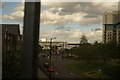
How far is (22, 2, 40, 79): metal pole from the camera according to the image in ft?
1.53

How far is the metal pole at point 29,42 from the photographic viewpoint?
46 cm

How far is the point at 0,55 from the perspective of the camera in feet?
2.49

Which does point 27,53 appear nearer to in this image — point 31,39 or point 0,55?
point 31,39

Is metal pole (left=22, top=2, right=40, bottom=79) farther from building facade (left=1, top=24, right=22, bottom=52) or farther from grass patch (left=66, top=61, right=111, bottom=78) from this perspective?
grass patch (left=66, top=61, right=111, bottom=78)

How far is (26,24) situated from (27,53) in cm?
9

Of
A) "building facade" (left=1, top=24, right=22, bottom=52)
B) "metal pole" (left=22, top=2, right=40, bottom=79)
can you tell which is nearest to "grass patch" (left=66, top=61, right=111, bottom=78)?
"building facade" (left=1, top=24, right=22, bottom=52)

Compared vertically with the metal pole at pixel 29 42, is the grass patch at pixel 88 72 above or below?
below

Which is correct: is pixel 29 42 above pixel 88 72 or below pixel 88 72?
above

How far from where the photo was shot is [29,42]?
465 mm

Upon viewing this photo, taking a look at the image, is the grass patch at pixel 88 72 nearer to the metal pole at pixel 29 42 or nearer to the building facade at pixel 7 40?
the building facade at pixel 7 40

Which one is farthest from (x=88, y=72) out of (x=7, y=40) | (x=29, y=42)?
(x=29, y=42)

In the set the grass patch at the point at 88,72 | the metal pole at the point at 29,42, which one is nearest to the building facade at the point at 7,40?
→ the metal pole at the point at 29,42

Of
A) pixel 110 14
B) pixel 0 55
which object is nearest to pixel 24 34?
pixel 0 55

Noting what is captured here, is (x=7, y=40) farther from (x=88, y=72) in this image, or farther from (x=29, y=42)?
(x=88, y=72)
